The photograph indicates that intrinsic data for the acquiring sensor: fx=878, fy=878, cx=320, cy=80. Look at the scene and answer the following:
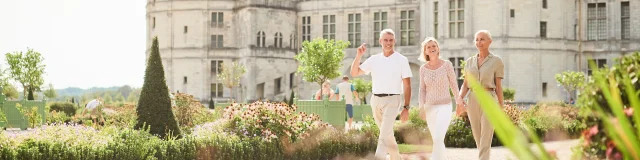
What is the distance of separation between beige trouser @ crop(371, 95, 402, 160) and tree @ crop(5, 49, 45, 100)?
3991cm

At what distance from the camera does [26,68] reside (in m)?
48.0

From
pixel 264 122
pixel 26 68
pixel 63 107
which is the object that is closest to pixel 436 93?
pixel 264 122

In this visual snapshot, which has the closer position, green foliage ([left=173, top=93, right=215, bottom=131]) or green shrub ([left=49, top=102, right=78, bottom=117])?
green foliage ([left=173, top=93, right=215, bottom=131])

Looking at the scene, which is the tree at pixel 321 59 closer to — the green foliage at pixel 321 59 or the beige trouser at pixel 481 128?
the green foliage at pixel 321 59

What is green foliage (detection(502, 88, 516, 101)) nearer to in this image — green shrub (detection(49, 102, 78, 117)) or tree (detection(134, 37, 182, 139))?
green shrub (detection(49, 102, 78, 117))

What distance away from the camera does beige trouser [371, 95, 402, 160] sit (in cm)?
1041

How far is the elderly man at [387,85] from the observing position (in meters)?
10.4

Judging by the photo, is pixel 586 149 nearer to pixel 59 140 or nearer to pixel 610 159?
pixel 610 159

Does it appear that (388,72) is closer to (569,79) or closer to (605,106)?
(605,106)

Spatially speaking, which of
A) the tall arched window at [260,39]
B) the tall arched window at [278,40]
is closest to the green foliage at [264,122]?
the tall arched window at [260,39]

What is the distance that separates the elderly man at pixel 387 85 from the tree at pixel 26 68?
131 ft

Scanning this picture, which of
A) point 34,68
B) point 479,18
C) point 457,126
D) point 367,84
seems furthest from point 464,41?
point 457,126

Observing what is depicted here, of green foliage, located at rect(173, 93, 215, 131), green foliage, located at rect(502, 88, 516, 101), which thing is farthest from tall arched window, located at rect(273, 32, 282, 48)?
green foliage, located at rect(173, 93, 215, 131)

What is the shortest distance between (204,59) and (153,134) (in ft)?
141
